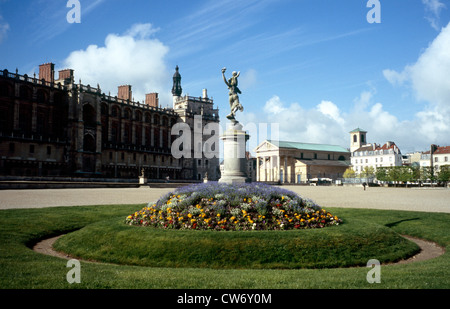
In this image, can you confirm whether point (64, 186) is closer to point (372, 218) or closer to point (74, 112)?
point (74, 112)

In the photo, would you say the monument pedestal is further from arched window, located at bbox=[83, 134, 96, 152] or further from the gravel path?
arched window, located at bbox=[83, 134, 96, 152]

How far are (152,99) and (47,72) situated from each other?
3071cm

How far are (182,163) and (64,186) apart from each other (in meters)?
56.0

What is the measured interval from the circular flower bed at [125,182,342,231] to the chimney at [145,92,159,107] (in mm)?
93223

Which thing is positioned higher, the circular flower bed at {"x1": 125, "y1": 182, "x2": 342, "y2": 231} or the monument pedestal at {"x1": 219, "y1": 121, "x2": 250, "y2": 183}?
the monument pedestal at {"x1": 219, "y1": 121, "x2": 250, "y2": 183}

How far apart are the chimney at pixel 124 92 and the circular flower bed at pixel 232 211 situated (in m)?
87.2

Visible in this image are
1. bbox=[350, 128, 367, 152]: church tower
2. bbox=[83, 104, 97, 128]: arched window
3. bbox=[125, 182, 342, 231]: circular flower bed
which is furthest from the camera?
bbox=[350, 128, 367, 152]: church tower

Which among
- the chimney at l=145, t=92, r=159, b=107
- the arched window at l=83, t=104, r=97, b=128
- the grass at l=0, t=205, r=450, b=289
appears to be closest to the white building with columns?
the chimney at l=145, t=92, r=159, b=107

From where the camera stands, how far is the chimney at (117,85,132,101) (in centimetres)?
9894

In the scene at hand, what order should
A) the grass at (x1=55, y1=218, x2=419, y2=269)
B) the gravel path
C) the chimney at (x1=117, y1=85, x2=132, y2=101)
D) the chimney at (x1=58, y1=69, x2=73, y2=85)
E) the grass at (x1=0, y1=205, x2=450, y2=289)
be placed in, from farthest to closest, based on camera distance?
the chimney at (x1=117, y1=85, x2=132, y2=101), the chimney at (x1=58, y1=69, x2=73, y2=85), the gravel path, the grass at (x1=55, y1=218, x2=419, y2=269), the grass at (x1=0, y1=205, x2=450, y2=289)

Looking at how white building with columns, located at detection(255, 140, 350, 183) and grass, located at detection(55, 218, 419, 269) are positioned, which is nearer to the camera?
grass, located at detection(55, 218, 419, 269)

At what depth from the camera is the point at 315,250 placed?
11.4 metres

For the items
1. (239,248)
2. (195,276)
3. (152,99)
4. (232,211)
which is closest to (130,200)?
(232,211)
